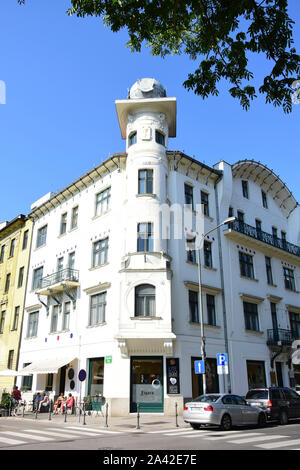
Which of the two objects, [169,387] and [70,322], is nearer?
[169,387]

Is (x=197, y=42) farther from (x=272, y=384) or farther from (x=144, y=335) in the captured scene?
(x=272, y=384)

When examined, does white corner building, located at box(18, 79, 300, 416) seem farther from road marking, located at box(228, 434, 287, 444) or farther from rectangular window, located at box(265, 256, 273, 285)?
road marking, located at box(228, 434, 287, 444)

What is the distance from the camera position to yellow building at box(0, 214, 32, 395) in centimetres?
3259

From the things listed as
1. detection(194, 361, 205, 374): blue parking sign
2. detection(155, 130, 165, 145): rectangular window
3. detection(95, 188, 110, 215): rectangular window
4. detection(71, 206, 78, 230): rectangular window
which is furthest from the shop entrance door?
detection(155, 130, 165, 145): rectangular window

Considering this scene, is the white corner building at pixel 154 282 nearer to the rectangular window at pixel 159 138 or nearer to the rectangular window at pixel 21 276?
the rectangular window at pixel 159 138

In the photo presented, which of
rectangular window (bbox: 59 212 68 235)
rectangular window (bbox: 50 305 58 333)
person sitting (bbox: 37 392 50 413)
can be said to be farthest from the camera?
rectangular window (bbox: 59 212 68 235)

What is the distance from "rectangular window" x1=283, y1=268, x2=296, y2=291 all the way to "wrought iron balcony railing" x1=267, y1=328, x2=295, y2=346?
4561 mm

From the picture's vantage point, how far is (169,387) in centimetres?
2141

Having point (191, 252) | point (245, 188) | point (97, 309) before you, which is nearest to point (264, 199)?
point (245, 188)

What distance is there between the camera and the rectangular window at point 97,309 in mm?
24625

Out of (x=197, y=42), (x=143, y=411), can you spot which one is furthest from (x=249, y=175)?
(x=197, y=42)

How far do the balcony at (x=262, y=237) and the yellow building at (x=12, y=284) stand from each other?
714 inches

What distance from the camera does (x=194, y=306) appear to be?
24562 mm
